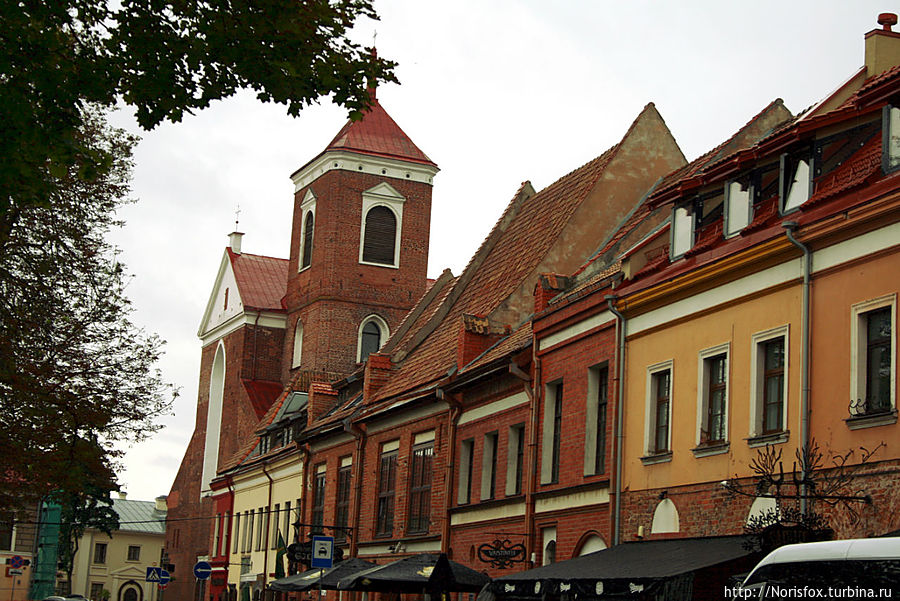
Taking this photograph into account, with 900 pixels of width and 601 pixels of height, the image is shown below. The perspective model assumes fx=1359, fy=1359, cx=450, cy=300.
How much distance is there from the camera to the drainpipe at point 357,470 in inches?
1366

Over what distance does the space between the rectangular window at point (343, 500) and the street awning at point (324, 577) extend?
10.4 feet

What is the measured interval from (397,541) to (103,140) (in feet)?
38.0

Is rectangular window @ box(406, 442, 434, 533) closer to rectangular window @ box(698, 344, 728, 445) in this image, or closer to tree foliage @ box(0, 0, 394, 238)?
rectangular window @ box(698, 344, 728, 445)

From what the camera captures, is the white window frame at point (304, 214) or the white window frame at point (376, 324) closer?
the white window frame at point (376, 324)

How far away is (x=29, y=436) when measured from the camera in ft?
75.4

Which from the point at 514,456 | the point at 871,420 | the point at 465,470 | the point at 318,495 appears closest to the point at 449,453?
the point at 465,470

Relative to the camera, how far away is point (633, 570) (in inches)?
674

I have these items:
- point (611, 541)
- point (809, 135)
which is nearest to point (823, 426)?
point (809, 135)

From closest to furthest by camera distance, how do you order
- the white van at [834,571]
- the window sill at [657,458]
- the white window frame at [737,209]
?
the white van at [834,571] → the white window frame at [737,209] → the window sill at [657,458]

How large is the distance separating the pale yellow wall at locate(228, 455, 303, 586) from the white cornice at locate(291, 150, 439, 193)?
19.0 m

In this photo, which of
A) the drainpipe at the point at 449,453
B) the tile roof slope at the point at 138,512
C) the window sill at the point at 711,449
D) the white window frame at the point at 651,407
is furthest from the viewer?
the tile roof slope at the point at 138,512

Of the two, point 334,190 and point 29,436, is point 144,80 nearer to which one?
point 29,436

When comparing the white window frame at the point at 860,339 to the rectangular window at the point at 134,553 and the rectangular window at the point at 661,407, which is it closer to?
the rectangular window at the point at 661,407

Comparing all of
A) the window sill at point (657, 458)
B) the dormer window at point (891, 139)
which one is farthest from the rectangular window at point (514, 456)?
the dormer window at point (891, 139)
